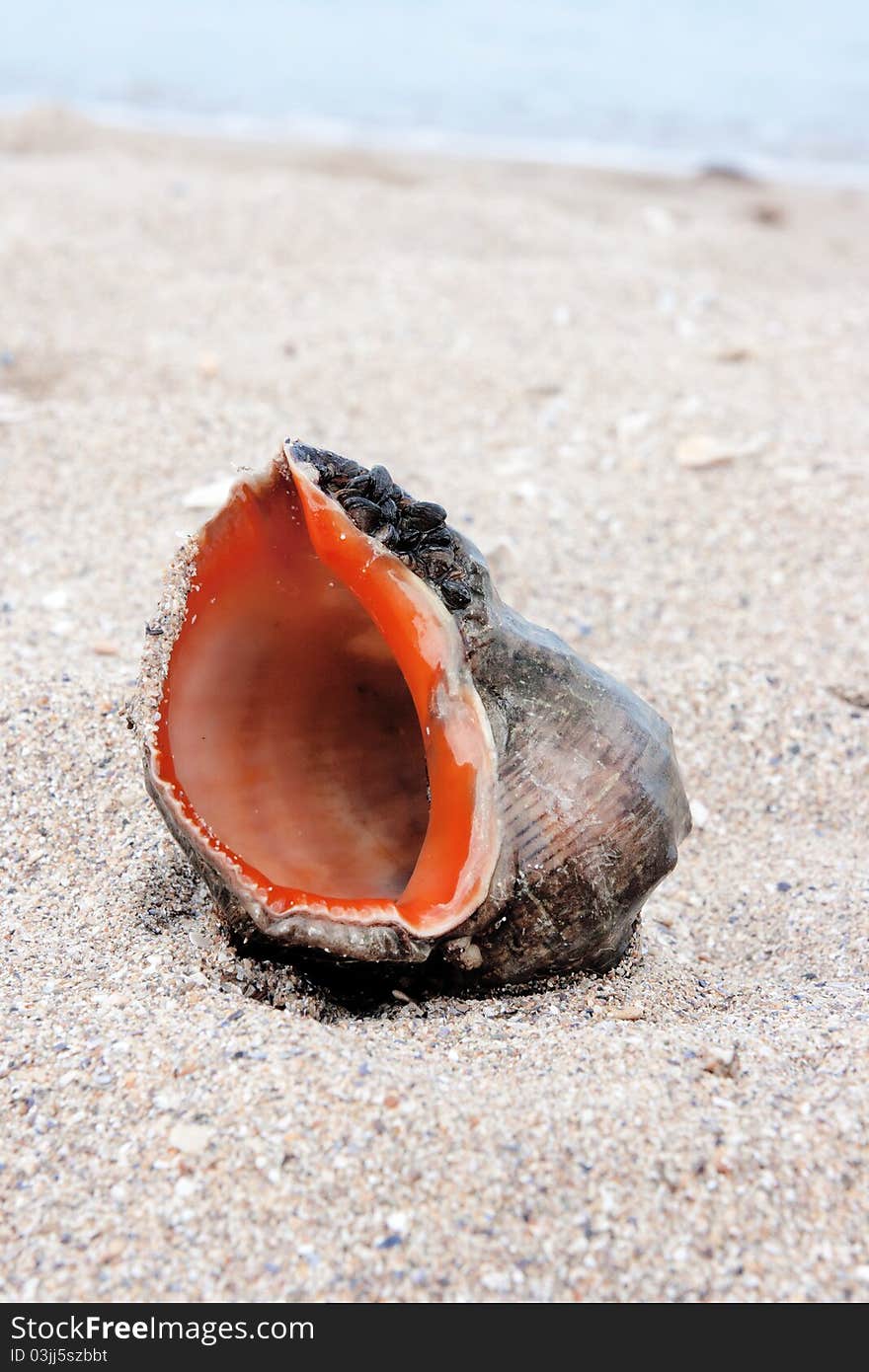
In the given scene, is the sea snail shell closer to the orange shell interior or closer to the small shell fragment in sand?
the orange shell interior

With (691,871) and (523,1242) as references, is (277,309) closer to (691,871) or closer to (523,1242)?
(691,871)

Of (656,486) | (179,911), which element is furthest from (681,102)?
(179,911)

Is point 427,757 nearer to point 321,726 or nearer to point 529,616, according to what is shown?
point 321,726

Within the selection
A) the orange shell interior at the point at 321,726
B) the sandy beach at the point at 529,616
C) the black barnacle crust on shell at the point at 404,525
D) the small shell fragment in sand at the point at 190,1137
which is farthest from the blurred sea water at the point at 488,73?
the small shell fragment in sand at the point at 190,1137

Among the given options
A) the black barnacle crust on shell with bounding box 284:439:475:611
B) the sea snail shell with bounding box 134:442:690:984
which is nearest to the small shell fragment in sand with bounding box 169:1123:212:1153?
the sea snail shell with bounding box 134:442:690:984
